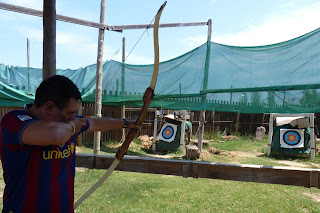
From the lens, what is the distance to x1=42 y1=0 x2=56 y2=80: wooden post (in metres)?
2.02

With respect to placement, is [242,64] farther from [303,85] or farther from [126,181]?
[126,181]

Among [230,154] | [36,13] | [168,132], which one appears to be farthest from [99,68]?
[230,154]

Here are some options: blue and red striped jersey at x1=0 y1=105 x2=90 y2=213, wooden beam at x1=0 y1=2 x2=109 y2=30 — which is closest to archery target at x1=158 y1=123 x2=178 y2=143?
wooden beam at x1=0 y1=2 x2=109 y2=30

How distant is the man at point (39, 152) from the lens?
105cm

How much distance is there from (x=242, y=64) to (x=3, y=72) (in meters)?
4.70

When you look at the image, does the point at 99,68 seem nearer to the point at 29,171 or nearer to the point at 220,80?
the point at 220,80

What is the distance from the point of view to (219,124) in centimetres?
1151

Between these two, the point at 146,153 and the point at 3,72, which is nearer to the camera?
the point at 3,72

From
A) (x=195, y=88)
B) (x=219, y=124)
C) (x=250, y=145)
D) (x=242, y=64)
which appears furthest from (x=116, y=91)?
(x=219, y=124)

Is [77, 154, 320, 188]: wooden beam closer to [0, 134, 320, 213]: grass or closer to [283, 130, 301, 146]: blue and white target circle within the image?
[0, 134, 320, 213]: grass

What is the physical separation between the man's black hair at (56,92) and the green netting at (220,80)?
3.20m

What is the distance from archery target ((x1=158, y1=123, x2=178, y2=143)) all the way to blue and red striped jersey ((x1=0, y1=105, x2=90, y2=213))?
6758 millimetres

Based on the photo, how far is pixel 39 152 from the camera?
1.15 meters

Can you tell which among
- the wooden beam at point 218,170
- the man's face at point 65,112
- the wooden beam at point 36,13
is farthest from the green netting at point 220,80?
the man's face at point 65,112
